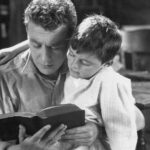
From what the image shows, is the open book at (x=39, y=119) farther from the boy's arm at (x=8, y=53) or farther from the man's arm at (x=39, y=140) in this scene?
the boy's arm at (x=8, y=53)

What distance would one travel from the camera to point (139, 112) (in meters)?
1.86

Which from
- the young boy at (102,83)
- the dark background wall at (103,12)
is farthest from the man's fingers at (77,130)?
the dark background wall at (103,12)

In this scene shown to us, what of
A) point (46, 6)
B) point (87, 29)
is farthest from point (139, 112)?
point (46, 6)

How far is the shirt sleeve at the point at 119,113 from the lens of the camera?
1.67m

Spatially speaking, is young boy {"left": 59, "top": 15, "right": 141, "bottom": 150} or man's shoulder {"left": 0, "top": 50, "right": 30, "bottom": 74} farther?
man's shoulder {"left": 0, "top": 50, "right": 30, "bottom": 74}

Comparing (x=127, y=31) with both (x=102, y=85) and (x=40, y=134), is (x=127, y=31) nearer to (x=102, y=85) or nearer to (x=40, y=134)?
(x=102, y=85)

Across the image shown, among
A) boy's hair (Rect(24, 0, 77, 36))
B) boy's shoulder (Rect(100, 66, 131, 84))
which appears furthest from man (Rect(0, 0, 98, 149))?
boy's shoulder (Rect(100, 66, 131, 84))

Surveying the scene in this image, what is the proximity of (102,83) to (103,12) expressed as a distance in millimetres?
5986

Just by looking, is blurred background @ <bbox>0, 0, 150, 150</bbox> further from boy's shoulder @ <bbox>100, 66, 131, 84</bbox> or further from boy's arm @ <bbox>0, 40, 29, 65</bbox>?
boy's arm @ <bbox>0, 40, 29, 65</bbox>

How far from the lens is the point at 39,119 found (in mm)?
1412

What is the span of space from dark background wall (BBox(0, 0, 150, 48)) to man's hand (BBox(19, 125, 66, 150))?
15.3ft

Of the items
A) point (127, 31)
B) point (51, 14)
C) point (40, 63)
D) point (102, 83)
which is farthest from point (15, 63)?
point (127, 31)

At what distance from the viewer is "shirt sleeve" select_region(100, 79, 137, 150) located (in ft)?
5.49

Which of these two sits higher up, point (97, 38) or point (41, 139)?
point (97, 38)
